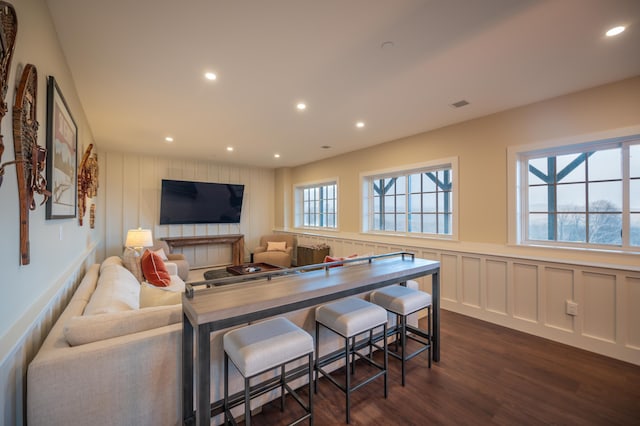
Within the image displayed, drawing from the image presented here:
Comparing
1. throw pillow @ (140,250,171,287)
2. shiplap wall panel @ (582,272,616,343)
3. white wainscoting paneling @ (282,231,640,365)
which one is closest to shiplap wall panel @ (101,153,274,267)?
throw pillow @ (140,250,171,287)

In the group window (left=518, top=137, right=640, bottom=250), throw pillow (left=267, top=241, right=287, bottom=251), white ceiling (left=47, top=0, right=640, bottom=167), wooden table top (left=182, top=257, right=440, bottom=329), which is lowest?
throw pillow (left=267, top=241, right=287, bottom=251)

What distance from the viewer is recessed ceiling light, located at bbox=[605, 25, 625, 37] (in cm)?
171

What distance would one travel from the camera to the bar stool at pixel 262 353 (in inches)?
50.7

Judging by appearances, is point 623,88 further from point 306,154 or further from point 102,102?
point 102,102

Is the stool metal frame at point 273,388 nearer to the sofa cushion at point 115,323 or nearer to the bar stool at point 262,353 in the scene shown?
the bar stool at point 262,353

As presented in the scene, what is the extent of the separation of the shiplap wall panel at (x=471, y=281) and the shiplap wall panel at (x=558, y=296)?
0.65 m

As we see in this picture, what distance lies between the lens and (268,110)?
10.1ft

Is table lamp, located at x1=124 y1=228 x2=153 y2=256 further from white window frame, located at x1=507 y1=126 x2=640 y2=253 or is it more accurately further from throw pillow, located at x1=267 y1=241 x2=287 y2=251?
white window frame, located at x1=507 y1=126 x2=640 y2=253

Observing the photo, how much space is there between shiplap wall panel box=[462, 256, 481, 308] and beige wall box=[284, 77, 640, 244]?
0.28 metres

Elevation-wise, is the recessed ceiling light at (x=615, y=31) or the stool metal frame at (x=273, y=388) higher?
the recessed ceiling light at (x=615, y=31)

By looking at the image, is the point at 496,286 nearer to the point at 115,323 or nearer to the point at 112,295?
the point at 115,323

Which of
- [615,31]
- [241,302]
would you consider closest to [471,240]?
[615,31]

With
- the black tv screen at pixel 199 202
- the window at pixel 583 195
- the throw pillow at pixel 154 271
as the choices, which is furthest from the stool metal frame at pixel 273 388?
the black tv screen at pixel 199 202

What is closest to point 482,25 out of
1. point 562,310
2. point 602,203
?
point 602,203
